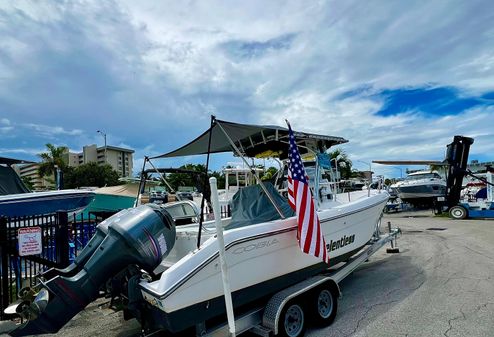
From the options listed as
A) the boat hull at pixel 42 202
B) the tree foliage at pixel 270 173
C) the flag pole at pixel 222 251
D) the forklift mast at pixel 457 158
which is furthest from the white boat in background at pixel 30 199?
the forklift mast at pixel 457 158

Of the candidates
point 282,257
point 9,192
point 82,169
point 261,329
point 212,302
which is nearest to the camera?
point 212,302

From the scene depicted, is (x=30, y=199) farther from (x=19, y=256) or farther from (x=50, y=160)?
(x=50, y=160)

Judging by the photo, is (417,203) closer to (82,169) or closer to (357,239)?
(357,239)

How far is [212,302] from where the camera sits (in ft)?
11.9

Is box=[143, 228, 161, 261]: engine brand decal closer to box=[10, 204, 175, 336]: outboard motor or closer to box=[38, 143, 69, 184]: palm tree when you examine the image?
box=[10, 204, 175, 336]: outboard motor

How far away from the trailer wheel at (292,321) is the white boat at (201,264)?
0.28 meters

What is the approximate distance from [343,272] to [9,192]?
8951 millimetres

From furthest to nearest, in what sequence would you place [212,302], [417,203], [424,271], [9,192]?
[417,203]
[9,192]
[424,271]
[212,302]

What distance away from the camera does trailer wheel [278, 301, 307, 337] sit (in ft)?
13.1

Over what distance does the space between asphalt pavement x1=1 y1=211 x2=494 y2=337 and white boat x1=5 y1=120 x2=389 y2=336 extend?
2.73ft

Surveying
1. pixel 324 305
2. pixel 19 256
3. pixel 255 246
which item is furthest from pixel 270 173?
pixel 19 256

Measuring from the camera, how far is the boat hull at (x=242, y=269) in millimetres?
3324

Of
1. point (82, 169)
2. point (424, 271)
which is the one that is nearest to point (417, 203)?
point (424, 271)

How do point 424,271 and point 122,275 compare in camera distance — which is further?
point 424,271
